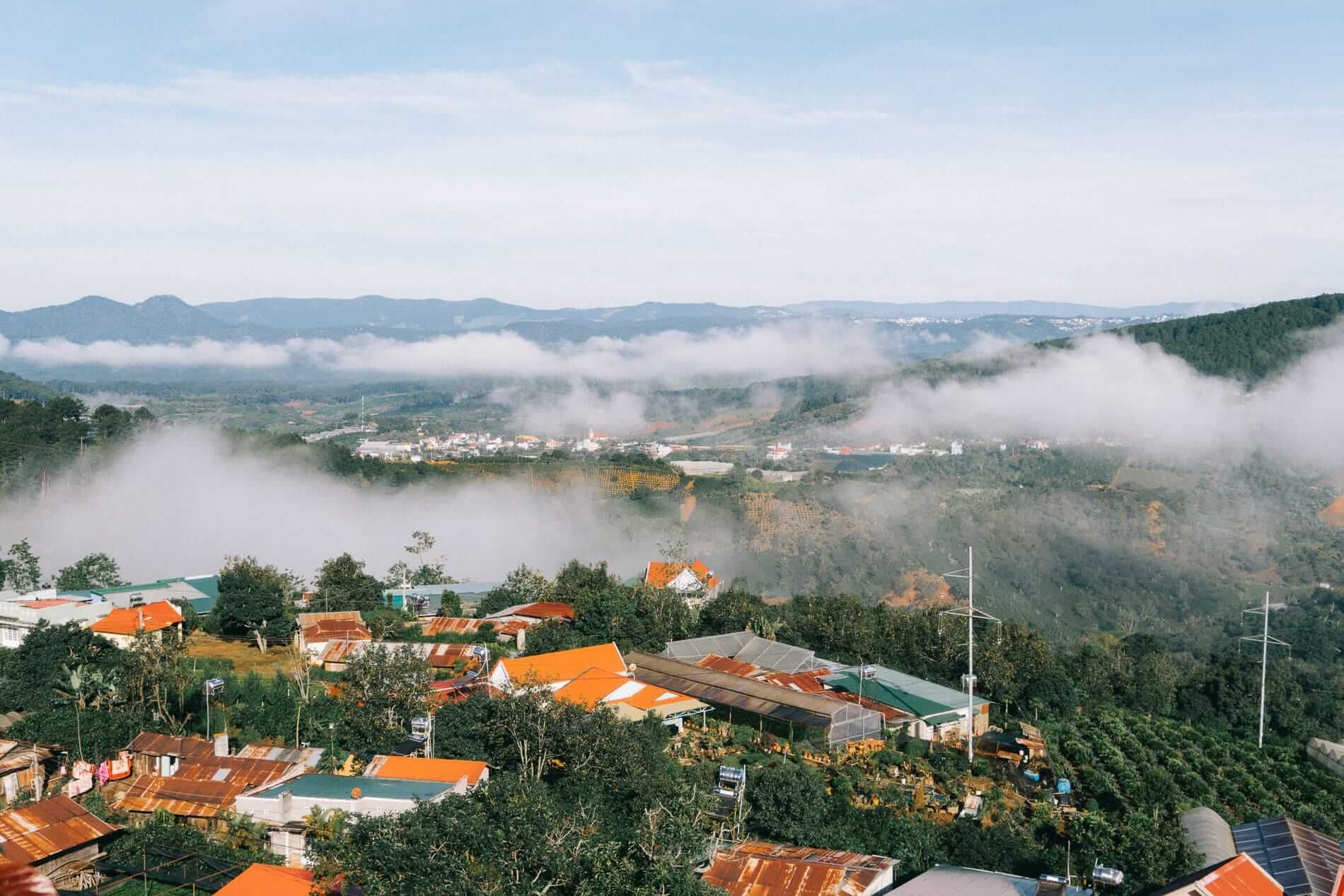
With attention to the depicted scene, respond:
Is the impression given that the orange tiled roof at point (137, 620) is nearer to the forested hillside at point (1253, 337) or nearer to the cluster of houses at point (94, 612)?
the cluster of houses at point (94, 612)

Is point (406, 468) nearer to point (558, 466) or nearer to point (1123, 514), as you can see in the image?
point (558, 466)

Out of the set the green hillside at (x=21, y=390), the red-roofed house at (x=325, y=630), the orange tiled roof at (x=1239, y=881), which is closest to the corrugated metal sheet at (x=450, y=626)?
the red-roofed house at (x=325, y=630)

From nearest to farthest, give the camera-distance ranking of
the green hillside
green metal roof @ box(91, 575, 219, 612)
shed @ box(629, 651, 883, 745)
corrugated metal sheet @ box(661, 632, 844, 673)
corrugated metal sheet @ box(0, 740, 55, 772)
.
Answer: corrugated metal sheet @ box(0, 740, 55, 772) → shed @ box(629, 651, 883, 745) → corrugated metal sheet @ box(661, 632, 844, 673) → green metal roof @ box(91, 575, 219, 612) → the green hillside

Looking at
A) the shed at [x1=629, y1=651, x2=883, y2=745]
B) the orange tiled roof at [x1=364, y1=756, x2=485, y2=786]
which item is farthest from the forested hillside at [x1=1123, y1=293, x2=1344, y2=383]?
the orange tiled roof at [x1=364, y1=756, x2=485, y2=786]

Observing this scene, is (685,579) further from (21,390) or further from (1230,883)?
(21,390)

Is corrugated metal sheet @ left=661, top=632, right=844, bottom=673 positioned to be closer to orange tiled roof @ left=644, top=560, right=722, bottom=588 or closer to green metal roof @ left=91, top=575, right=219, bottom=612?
orange tiled roof @ left=644, top=560, right=722, bottom=588

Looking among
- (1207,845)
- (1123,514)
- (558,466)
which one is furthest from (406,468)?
(1207,845)
